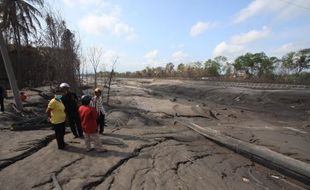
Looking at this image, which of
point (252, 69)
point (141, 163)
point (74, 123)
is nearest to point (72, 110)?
point (74, 123)

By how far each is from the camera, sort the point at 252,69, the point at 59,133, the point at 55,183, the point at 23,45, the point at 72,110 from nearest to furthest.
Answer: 1. the point at 55,183
2. the point at 59,133
3. the point at 72,110
4. the point at 23,45
5. the point at 252,69

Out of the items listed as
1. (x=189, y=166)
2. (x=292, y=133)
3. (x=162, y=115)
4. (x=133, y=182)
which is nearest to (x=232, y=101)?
(x=162, y=115)

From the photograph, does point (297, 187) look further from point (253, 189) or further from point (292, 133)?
point (292, 133)

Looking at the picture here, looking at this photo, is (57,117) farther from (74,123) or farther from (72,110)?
(74,123)

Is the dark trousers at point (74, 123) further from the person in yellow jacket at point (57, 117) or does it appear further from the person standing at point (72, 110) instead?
the person in yellow jacket at point (57, 117)

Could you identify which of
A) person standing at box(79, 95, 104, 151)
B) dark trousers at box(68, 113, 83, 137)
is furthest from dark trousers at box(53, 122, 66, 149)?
dark trousers at box(68, 113, 83, 137)

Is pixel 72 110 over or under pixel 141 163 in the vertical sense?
over

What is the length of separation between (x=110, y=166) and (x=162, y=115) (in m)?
8.60

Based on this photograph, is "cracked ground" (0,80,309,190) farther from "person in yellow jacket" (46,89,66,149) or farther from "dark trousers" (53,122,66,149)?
"person in yellow jacket" (46,89,66,149)

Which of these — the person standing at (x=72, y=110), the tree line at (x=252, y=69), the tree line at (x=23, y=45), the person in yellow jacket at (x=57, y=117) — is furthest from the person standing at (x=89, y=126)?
the tree line at (x=252, y=69)

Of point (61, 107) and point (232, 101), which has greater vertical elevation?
point (61, 107)

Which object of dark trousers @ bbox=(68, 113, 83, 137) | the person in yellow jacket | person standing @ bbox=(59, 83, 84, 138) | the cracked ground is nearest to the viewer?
the cracked ground

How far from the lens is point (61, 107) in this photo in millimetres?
7648

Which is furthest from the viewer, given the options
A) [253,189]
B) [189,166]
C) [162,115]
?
[162,115]
